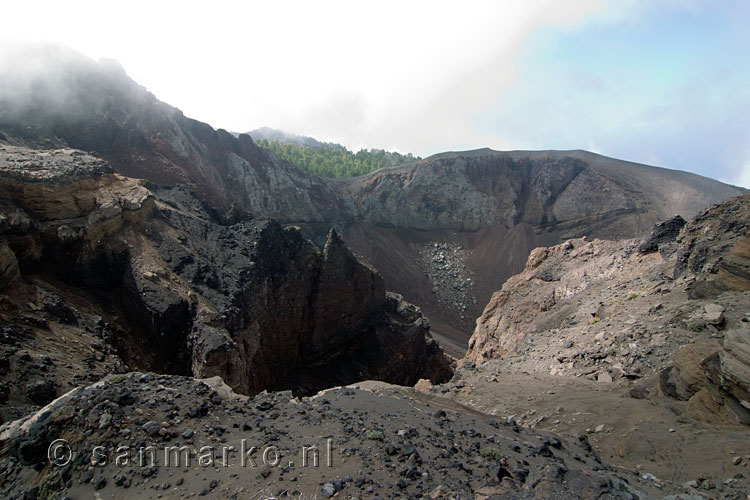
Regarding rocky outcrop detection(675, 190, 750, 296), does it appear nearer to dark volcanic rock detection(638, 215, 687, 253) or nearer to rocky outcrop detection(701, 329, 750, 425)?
dark volcanic rock detection(638, 215, 687, 253)

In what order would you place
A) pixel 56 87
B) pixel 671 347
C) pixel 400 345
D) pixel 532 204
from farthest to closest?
pixel 532 204 < pixel 56 87 < pixel 400 345 < pixel 671 347

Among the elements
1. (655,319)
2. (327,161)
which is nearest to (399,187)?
(327,161)

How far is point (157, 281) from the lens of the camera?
12352 mm

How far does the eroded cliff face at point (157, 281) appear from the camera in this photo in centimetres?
1011

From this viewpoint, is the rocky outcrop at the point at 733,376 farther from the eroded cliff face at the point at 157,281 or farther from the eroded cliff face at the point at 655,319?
the eroded cliff face at the point at 157,281

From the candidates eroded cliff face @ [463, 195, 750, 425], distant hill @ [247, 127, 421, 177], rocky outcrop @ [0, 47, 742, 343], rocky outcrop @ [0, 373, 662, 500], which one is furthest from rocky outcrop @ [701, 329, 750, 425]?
distant hill @ [247, 127, 421, 177]

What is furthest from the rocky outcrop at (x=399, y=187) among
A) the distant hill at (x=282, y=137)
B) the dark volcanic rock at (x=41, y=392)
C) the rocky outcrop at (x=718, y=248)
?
the distant hill at (x=282, y=137)

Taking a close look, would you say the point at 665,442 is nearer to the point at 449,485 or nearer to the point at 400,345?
the point at 449,485

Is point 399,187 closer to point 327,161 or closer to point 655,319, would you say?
point 327,161

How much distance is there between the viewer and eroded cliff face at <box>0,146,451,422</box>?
33.2 ft

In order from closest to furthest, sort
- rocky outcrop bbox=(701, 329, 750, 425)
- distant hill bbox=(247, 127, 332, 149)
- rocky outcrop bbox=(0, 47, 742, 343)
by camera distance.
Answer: rocky outcrop bbox=(701, 329, 750, 425) < rocky outcrop bbox=(0, 47, 742, 343) < distant hill bbox=(247, 127, 332, 149)

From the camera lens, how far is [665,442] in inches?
244

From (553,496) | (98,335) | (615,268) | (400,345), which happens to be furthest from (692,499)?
(400,345)

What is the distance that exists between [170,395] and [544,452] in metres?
5.41
